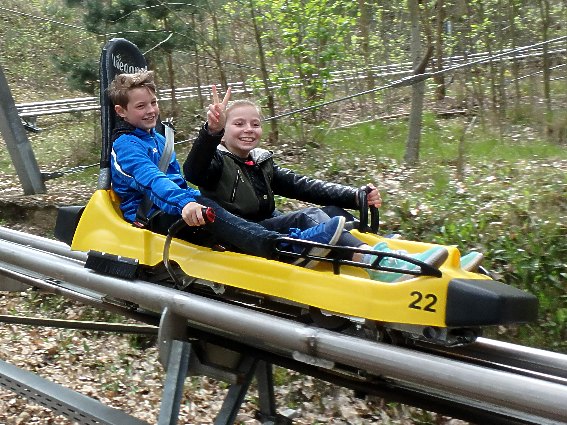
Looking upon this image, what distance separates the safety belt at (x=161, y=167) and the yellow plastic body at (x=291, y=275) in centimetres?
10

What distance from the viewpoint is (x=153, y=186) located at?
3.60m

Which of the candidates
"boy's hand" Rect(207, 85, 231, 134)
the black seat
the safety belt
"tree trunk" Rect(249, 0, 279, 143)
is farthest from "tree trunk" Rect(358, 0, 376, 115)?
"boy's hand" Rect(207, 85, 231, 134)

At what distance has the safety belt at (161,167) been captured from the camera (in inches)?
150

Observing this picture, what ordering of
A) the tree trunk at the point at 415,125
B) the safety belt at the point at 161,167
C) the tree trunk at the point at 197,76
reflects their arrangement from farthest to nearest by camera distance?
the tree trunk at the point at 197,76, the tree trunk at the point at 415,125, the safety belt at the point at 161,167

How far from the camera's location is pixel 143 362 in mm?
6344

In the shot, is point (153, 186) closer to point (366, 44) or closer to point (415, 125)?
point (415, 125)

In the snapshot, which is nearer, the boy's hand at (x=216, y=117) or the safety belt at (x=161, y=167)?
the boy's hand at (x=216, y=117)

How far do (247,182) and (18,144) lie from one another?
20.9 feet

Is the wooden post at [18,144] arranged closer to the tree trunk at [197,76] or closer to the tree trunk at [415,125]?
the tree trunk at [197,76]

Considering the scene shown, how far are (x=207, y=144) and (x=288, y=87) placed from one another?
6.17 m

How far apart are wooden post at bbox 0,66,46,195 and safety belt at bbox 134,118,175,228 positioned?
5400 millimetres

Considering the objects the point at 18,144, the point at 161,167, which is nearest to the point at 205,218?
the point at 161,167

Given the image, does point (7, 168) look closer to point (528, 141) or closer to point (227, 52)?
point (227, 52)

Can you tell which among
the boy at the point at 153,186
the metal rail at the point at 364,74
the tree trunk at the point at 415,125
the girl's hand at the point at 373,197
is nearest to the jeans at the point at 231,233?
the boy at the point at 153,186
